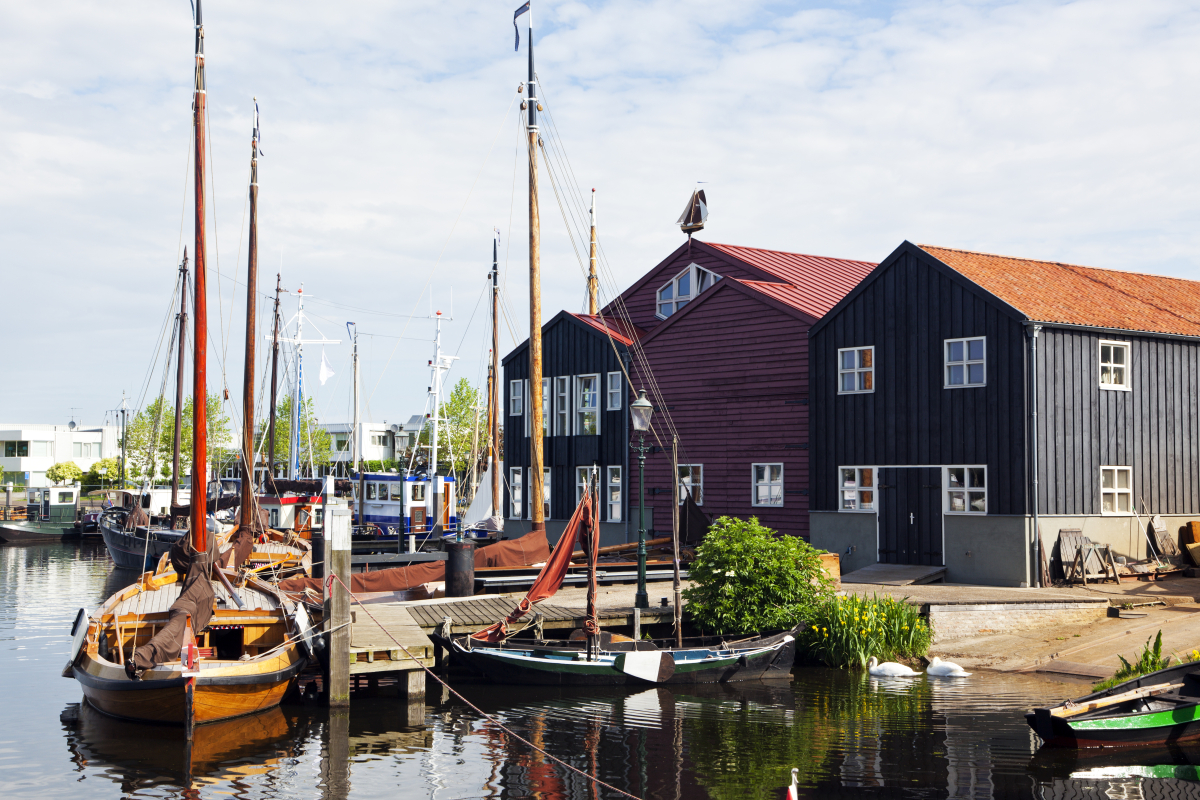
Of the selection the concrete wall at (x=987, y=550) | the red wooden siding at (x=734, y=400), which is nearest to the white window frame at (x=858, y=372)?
the red wooden siding at (x=734, y=400)

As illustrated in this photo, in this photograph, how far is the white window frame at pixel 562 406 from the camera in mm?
40594

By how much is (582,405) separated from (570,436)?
1.22 meters

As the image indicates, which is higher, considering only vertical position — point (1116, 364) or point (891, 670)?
point (1116, 364)

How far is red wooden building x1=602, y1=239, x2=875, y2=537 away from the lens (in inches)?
1313

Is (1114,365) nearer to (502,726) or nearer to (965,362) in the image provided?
(965,362)

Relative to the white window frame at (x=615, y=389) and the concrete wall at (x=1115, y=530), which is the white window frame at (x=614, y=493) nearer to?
the white window frame at (x=615, y=389)

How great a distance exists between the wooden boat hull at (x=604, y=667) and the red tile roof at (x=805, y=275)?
14382 millimetres

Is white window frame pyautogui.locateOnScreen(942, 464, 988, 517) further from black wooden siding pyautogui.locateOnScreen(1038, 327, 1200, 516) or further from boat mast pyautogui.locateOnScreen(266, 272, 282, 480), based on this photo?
boat mast pyautogui.locateOnScreen(266, 272, 282, 480)

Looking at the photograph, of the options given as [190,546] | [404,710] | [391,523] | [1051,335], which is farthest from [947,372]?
[391,523]

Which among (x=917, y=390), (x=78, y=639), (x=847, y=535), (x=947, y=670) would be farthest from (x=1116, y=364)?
(x=78, y=639)

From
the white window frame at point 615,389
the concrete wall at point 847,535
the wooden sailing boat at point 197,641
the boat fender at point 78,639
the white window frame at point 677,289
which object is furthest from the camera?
the white window frame at point 677,289

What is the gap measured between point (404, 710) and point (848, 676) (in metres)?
8.45

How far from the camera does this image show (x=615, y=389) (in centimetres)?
3888

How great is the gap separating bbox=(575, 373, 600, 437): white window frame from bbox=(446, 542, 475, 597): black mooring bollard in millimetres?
14447
